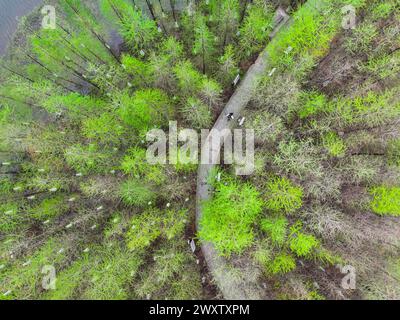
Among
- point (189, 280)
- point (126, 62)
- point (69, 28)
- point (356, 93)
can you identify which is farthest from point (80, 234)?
point (356, 93)

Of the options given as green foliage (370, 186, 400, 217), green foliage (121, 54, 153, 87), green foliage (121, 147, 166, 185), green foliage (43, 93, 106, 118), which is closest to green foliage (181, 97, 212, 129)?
green foliage (121, 54, 153, 87)

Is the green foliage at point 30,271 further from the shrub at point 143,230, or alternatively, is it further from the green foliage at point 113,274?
the shrub at point 143,230

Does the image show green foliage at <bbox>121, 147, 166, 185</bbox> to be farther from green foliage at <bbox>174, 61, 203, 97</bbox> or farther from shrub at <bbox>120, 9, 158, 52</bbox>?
shrub at <bbox>120, 9, 158, 52</bbox>

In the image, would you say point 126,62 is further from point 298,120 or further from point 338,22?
point 338,22

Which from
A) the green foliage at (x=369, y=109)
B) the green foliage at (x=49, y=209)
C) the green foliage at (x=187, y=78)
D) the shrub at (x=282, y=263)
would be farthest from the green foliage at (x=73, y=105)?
the green foliage at (x=369, y=109)

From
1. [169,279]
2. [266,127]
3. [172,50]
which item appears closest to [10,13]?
[172,50]

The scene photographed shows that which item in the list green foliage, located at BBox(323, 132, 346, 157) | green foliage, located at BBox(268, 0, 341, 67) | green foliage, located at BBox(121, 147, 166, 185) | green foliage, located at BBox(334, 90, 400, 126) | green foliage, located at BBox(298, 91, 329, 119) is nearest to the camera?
green foliage, located at BBox(334, 90, 400, 126)
